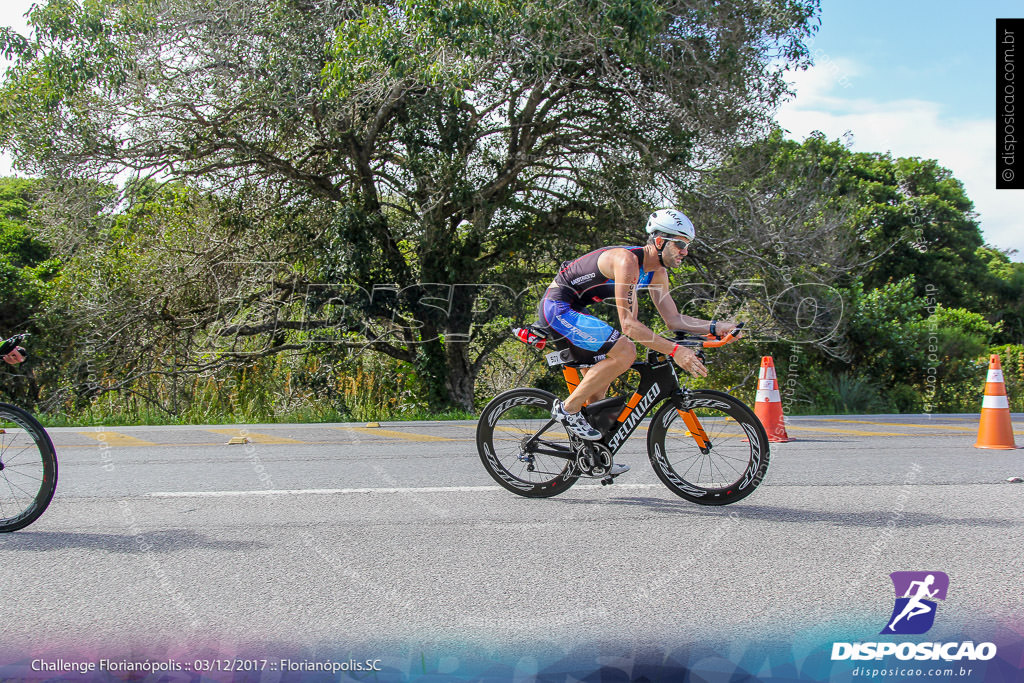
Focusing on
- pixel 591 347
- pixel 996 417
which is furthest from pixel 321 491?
pixel 996 417

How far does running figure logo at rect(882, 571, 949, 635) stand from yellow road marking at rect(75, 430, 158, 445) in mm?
7808

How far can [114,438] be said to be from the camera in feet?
32.0

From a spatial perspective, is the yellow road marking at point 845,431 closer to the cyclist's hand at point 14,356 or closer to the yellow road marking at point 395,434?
the yellow road marking at point 395,434

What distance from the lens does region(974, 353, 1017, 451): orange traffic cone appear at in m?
8.44

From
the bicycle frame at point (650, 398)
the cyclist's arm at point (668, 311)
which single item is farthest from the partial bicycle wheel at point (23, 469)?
the cyclist's arm at point (668, 311)

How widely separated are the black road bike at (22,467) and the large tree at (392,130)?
25.8 feet

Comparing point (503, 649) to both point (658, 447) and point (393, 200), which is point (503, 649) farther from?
point (393, 200)

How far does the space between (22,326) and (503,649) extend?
559 inches

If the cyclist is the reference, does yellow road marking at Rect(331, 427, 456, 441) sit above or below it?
below

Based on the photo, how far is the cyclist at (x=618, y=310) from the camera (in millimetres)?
5273

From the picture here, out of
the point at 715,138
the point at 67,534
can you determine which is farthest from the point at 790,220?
the point at 67,534

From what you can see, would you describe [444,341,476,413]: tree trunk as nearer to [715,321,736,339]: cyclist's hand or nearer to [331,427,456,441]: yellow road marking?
[331,427,456,441]: yellow road marking

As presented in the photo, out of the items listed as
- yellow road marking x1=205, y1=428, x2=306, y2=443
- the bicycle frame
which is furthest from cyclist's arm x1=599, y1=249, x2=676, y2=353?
yellow road marking x1=205, y1=428, x2=306, y2=443

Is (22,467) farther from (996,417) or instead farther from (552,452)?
(996,417)
